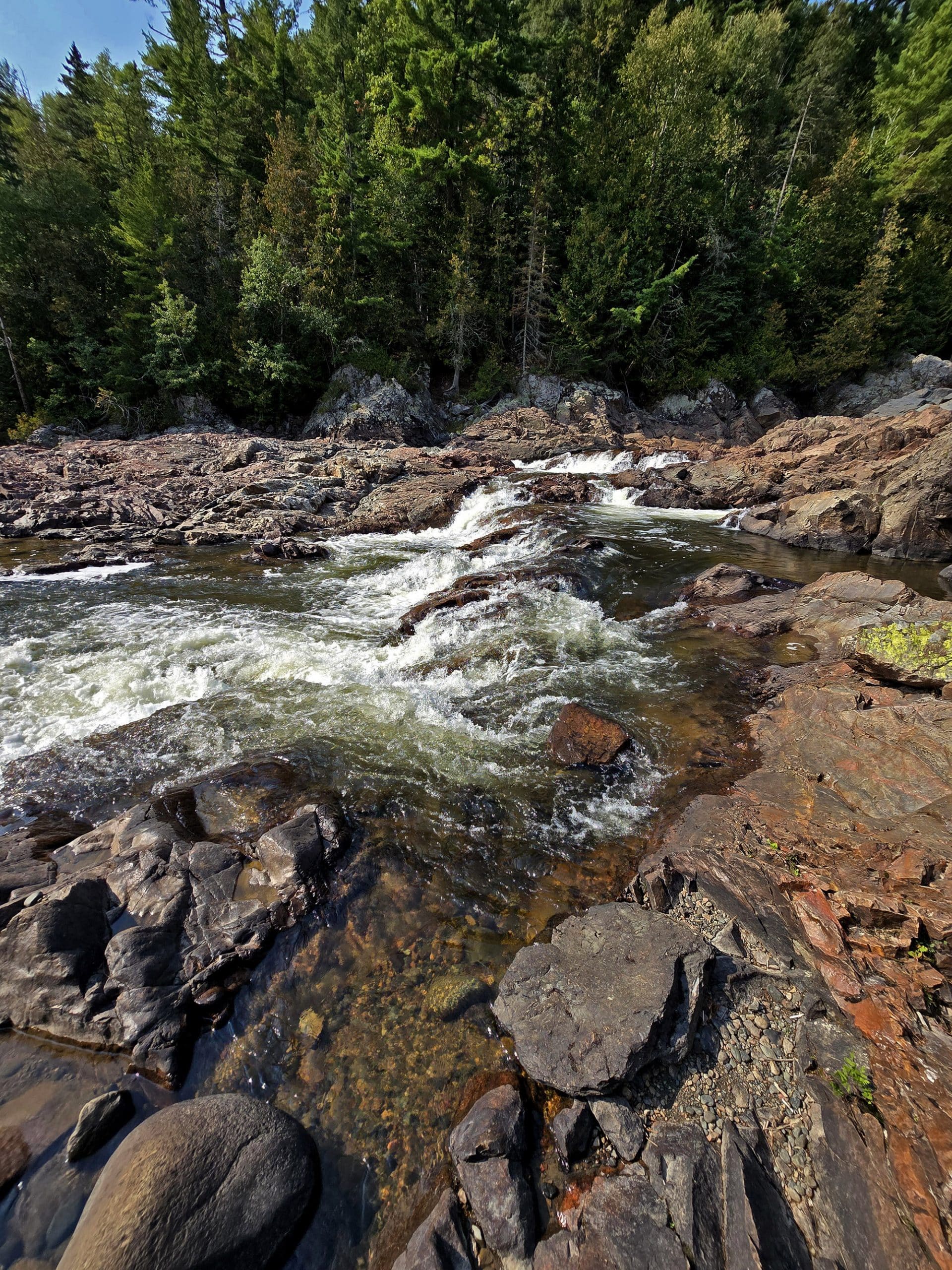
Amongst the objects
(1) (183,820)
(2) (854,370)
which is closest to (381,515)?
(1) (183,820)

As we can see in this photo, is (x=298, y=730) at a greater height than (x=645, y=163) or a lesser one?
lesser

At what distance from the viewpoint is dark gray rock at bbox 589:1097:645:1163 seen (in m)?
2.71

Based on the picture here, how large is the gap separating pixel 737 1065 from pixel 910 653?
5.82 m

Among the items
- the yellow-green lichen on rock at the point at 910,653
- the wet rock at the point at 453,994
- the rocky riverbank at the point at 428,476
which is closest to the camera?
the wet rock at the point at 453,994

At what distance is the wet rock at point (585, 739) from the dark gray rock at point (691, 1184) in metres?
3.31

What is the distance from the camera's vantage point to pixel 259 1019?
3.48 m

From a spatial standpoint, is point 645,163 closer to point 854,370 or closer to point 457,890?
point 854,370

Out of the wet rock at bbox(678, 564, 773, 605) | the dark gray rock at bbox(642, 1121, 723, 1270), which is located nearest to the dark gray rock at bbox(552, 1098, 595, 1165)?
the dark gray rock at bbox(642, 1121, 723, 1270)

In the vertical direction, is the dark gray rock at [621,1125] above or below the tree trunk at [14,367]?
below

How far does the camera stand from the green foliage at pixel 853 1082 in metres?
2.70

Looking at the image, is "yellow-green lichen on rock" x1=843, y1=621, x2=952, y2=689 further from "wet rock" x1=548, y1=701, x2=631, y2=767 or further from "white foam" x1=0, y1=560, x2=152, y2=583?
"white foam" x1=0, y1=560, x2=152, y2=583

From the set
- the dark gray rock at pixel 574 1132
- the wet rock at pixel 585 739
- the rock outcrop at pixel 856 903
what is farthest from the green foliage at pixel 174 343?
the dark gray rock at pixel 574 1132

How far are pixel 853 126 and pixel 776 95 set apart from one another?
5977 millimetres

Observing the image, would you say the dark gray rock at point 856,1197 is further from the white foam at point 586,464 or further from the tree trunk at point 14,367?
the tree trunk at point 14,367
